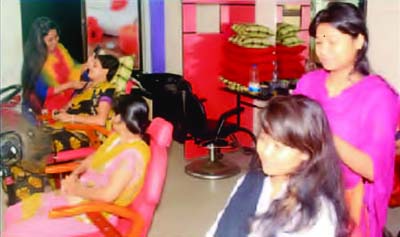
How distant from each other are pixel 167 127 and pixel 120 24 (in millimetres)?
2433

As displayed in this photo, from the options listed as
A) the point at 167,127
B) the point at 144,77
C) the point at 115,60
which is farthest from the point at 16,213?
the point at 144,77

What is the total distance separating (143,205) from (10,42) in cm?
69

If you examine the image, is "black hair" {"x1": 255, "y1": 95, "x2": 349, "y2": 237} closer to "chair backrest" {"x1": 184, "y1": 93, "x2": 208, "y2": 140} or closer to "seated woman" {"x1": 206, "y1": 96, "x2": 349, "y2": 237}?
"seated woman" {"x1": 206, "y1": 96, "x2": 349, "y2": 237}

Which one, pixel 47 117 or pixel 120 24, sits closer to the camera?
pixel 47 117

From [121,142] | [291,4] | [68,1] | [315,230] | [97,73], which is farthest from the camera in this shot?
[291,4]

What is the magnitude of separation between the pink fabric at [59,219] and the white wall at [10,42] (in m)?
0.49

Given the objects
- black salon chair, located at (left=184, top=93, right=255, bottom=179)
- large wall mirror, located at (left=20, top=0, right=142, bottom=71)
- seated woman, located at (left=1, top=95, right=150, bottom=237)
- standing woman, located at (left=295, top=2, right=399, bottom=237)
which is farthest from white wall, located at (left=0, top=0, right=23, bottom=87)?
black salon chair, located at (left=184, top=93, right=255, bottom=179)

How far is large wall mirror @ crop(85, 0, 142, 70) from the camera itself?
3.41m

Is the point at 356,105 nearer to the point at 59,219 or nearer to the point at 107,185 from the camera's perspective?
the point at 107,185

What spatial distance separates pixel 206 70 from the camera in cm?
375

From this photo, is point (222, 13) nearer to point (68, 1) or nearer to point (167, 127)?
point (68, 1)

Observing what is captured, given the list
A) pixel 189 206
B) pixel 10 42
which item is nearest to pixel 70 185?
pixel 10 42

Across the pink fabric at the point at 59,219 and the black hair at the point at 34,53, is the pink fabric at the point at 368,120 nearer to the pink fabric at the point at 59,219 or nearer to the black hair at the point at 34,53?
the pink fabric at the point at 59,219

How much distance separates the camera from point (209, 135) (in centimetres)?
336
